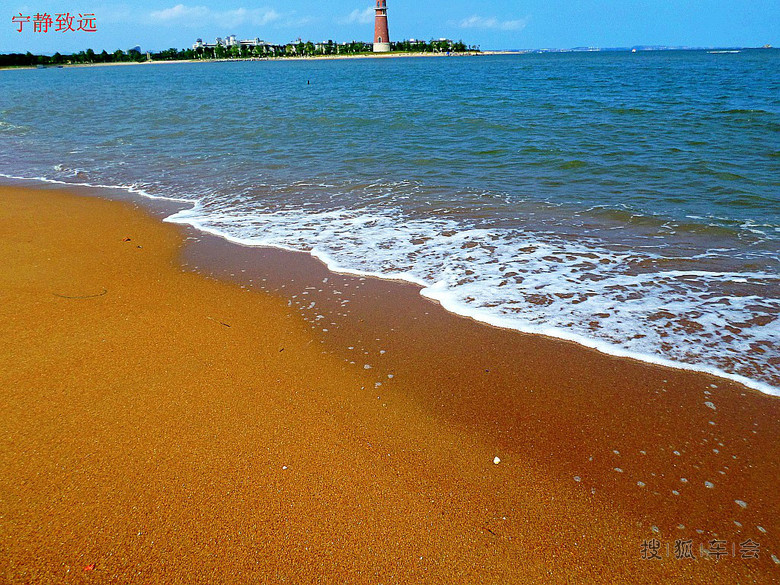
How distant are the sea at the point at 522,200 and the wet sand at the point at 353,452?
631 mm

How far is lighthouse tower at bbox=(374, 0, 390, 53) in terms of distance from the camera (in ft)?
395

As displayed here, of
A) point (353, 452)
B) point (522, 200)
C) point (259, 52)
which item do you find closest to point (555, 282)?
point (353, 452)

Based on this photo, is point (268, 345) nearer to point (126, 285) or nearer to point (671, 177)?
point (126, 285)

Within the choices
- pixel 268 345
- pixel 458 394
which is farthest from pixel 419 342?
pixel 268 345

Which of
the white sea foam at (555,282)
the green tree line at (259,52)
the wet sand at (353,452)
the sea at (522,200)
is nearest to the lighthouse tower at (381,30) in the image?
the green tree line at (259,52)

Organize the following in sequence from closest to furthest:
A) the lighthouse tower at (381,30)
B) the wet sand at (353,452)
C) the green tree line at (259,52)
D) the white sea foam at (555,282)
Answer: the wet sand at (353,452)
the white sea foam at (555,282)
the lighthouse tower at (381,30)
the green tree line at (259,52)

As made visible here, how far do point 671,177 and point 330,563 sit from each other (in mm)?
8507

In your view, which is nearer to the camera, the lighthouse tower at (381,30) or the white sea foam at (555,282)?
the white sea foam at (555,282)

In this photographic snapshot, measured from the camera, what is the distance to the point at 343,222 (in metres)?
6.22

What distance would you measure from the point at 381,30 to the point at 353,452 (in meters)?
145

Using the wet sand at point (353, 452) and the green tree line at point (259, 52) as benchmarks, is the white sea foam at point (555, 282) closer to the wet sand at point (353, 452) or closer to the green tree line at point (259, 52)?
the wet sand at point (353, 452)

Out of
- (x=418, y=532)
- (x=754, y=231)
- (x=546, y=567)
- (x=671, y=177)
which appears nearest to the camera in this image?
(x=546, y=567)

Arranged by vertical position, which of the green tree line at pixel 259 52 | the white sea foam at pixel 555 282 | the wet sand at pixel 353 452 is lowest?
the wet sand at pixel 353 452

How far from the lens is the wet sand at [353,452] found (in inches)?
76.6
